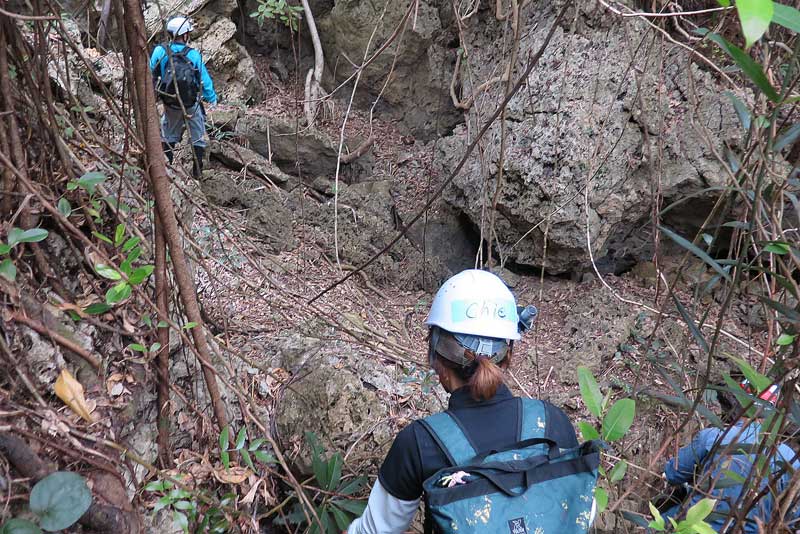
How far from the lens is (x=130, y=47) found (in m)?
1.53

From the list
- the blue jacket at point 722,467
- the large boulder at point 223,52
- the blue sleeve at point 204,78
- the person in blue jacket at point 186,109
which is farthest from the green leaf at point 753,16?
the large boulder at point 223,52

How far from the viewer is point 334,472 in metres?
2.12

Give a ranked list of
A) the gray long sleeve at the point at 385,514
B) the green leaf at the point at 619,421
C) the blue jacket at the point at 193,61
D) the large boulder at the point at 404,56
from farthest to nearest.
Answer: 1. the large boulder at the point at 404,56
2. the blue jacket at the point at 193,61
3. the gray long sleeve at the point at 385,514
4. the green leaf at the point at 619,421

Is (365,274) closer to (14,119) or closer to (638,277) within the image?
(638,277)

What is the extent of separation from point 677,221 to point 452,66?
3069 mm

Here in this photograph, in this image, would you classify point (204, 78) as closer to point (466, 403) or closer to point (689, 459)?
point (466, 403)

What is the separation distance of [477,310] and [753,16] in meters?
1.07

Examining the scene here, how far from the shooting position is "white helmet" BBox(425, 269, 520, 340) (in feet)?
5.11

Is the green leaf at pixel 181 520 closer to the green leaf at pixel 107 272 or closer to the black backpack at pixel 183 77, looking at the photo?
the green leaf at pixel 107 272

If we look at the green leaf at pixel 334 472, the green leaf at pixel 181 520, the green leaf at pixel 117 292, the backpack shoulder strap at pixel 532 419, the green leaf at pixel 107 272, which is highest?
the green leaf at pixel 107 272

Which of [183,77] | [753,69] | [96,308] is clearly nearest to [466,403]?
[753,69]

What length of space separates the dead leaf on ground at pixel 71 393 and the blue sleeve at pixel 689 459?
1802 mm

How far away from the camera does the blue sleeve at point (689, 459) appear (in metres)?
1.84

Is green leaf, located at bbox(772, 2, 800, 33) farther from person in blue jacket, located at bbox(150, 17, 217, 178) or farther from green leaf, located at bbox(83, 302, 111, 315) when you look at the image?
person in blue jacket, located at bbox(150, 17, 217, 178)
